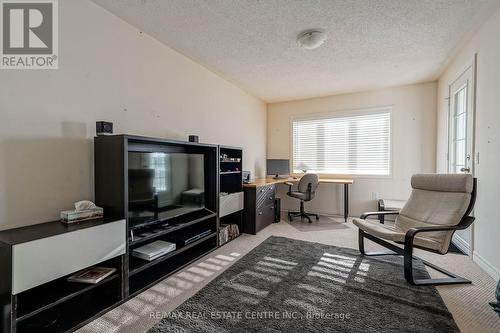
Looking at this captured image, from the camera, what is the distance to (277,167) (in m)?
4.77

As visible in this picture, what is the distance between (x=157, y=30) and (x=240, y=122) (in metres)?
2.08

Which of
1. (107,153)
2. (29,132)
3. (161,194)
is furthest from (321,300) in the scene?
(29,132)

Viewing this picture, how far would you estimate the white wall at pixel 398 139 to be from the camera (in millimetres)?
3891

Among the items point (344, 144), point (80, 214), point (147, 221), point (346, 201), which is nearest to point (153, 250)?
point (147, 221)

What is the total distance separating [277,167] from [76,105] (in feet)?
11.7

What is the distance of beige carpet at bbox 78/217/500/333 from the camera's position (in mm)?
1504

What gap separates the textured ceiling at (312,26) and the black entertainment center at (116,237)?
1183mm

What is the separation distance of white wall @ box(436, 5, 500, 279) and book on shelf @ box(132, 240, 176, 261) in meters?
2.99

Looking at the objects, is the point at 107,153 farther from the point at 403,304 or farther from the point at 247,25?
the point at 403,304

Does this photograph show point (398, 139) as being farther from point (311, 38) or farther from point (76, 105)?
point (76, 105)

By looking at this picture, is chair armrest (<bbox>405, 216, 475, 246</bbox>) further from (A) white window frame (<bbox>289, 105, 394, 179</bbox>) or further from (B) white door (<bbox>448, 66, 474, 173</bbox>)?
(A) white window frame (<bbox>289, 105, 394, 179</bbox>)

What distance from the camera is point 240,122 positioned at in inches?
164

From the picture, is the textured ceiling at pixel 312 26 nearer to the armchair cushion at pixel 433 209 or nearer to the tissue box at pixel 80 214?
the armchair cushion at pixel 433 209

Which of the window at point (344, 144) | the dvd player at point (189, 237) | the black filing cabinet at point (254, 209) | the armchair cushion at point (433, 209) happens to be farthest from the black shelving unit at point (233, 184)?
the window at point (344, 144)
